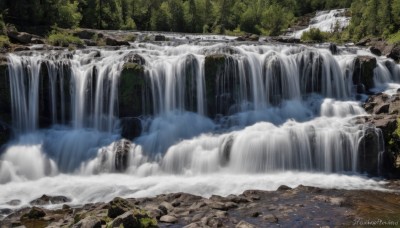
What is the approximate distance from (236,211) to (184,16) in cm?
6026

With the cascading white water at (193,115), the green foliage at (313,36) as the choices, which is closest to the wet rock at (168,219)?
the cascading white water at (193,115)

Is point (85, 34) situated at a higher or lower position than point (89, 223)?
higher

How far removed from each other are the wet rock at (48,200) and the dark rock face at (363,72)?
22.9m

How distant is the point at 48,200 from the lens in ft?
66.7

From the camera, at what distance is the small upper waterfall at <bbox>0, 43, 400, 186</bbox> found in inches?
974

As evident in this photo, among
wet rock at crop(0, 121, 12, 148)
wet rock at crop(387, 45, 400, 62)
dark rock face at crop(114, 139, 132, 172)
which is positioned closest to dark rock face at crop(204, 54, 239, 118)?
dark rock face at crop(114, 139, 132, 172)

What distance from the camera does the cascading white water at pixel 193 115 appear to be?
24.6 metres

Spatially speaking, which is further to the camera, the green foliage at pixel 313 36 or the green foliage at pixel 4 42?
the green foliage at pixel 313 36

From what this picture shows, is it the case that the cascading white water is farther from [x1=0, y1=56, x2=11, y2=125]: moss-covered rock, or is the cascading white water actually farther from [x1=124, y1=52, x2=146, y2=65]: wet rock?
[x1=0, y1=56, x2=11, y2=125]: moss-covered rock

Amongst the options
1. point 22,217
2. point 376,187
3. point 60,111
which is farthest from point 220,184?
point 60,111

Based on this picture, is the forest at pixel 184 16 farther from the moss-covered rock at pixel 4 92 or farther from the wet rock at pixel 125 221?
the wet rock at pixel 125 221

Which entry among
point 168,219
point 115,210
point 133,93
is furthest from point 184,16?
point 115,210

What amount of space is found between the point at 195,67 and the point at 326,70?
1003 centimetres

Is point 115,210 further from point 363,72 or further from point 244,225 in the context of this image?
point 363,72
